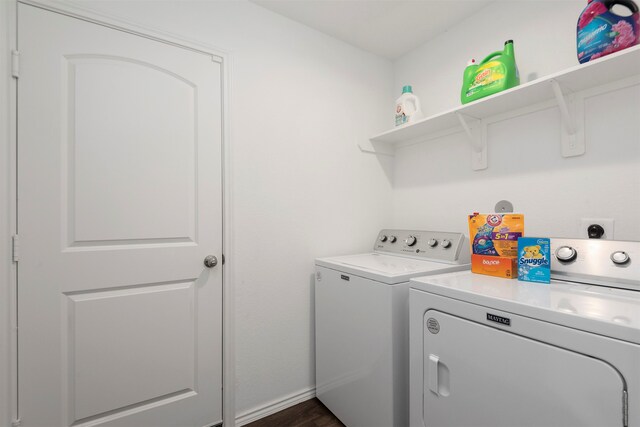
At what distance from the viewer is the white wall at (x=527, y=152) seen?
1.29 meters

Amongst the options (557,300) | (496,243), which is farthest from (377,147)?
(557,300)

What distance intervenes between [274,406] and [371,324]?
2.91 feet

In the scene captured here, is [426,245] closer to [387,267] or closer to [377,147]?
[387,267]

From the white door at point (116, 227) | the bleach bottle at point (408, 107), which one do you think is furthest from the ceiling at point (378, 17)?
the white door at point (116, 227)

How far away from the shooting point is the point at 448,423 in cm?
108

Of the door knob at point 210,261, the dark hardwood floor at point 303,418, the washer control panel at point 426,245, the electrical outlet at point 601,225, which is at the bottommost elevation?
the dark hardwood floor at point 303,418

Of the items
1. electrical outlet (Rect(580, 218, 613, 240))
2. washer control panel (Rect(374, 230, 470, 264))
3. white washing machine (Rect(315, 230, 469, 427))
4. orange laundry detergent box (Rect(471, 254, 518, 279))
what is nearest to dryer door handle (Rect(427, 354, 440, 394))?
white washing machine (Rect(315, 230, 469, 427))

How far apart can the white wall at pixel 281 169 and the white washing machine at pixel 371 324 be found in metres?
0.20

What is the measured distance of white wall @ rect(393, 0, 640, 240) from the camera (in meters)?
1.29

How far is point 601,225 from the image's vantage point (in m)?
1.32

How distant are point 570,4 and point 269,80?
1594 mm

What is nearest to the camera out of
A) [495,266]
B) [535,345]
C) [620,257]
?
[535,345]

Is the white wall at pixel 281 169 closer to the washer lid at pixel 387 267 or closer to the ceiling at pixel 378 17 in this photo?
the ceiling at pixel 378 17

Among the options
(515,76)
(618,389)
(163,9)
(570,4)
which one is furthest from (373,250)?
(163,9)
